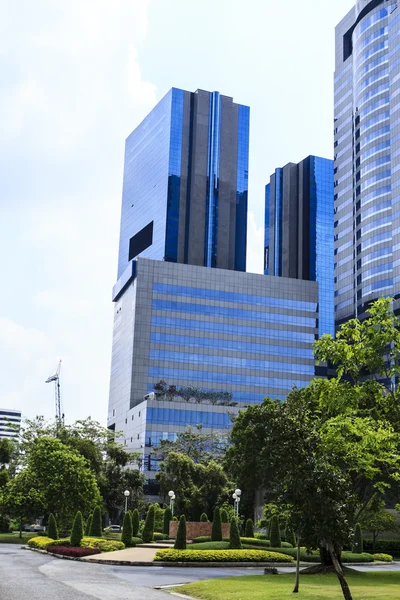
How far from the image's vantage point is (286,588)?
32.3m

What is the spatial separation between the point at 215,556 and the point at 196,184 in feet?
477

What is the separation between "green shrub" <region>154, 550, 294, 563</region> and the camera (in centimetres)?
4669

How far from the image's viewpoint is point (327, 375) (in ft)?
563

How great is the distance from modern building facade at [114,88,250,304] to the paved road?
135786 mm

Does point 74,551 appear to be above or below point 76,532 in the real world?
below

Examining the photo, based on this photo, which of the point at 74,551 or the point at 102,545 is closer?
the point at 74,551

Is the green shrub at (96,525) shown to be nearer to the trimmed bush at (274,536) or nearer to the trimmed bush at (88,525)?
the trimmed bush at (88,525)

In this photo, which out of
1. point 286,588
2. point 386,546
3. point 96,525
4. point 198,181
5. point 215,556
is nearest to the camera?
point 286,588

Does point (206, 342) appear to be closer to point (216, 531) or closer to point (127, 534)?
point (127, 534)

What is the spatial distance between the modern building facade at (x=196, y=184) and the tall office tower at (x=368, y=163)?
31436 millimetres

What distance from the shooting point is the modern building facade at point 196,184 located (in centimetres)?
18150

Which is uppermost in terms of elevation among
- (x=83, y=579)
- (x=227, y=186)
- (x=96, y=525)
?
(x=227, y=186)

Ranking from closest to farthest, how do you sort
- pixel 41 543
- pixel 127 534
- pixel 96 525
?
1. pixel 41 543
2. pixel 127 534
3. pixel 96 525

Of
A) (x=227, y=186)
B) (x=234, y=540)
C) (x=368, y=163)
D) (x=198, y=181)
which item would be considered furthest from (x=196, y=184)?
(x=234, y=540)
